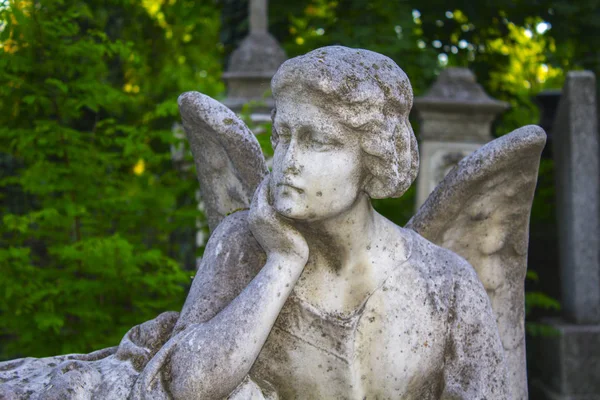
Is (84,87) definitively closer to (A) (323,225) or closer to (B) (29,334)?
(B) (29,334)

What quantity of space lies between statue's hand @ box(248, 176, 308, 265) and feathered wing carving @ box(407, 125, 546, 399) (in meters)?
0.70

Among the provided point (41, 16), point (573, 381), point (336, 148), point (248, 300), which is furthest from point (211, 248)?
point (573, 381)

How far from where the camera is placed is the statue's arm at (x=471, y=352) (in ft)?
8.38

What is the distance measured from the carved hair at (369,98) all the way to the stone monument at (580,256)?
165 inches

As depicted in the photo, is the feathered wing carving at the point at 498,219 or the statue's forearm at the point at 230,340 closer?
the statue's forearm at the point at 230,340

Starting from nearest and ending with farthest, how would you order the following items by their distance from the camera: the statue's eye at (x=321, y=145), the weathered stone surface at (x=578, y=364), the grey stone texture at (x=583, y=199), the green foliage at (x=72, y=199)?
the statue's eye at (x=321, y=145) < the green foliage at (x=72, y=199) < the weathered stone surface at (x=578, y=364) < the grey stone texture at (x=583, y=199)

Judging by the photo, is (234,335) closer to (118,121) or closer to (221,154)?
(221,154)

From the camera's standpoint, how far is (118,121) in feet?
21.4

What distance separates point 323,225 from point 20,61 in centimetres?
300

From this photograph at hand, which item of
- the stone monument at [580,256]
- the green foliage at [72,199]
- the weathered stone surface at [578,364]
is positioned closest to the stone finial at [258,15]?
the green foliage at [72,199]

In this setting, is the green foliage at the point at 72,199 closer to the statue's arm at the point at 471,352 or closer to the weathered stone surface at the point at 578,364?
the statue's arm at the point at 471,352

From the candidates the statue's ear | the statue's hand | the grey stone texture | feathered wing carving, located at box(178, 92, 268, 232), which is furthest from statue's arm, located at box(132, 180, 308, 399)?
the grey stone texture

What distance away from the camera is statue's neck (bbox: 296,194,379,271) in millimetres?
2469

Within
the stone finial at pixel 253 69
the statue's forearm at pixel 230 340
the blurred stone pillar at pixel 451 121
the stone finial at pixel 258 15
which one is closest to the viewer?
the statue's forearm at pixel 230 340
